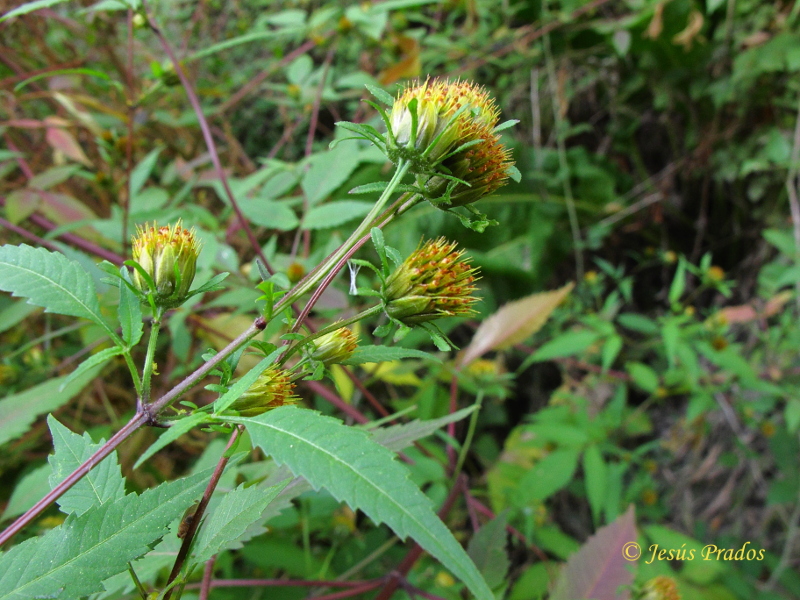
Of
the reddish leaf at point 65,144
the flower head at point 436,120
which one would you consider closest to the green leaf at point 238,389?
the flower head at point 436,120

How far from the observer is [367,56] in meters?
2.10

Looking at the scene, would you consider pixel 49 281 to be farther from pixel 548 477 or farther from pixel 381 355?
pixel 548 477

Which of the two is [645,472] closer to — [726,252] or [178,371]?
[726,252]

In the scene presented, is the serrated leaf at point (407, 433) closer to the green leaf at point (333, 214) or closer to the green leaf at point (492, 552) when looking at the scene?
the green leaf at point (492, 552)

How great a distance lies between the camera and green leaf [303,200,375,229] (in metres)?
1.08

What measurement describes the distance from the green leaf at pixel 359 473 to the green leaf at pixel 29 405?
25.9 inches

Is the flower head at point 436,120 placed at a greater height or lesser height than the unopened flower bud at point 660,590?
greater

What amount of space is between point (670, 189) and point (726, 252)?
13.7 inches

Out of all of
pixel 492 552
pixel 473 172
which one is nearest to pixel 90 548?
pixel 473 172

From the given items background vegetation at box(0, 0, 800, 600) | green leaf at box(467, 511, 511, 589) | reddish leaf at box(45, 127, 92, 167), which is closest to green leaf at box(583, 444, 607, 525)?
background vegetation at box(0, 0, 800, 600)

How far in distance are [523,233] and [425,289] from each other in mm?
1712

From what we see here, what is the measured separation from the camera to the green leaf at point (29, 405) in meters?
0.84

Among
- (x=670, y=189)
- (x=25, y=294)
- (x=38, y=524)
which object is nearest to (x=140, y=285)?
(x=25, y=294)

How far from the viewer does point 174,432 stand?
0.36 meters
